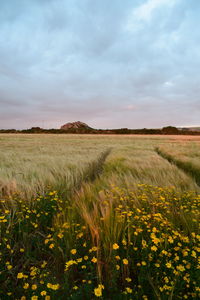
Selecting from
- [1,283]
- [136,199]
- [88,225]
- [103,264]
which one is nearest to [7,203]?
[1,283]

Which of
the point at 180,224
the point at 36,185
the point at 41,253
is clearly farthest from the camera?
the point at 36,185

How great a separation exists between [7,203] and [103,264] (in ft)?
5.59

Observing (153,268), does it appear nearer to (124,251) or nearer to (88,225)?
(124,251)

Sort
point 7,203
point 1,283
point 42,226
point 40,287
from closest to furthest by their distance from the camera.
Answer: point 40,287
point 1,283
point 42,226
point 7,203

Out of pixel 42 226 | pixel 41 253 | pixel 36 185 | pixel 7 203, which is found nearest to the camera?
pixel 41 253

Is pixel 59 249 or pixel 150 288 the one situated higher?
pixel 59 249

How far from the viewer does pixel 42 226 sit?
2.10 metres

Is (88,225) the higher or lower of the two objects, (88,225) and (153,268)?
the higher

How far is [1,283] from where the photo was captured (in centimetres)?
128

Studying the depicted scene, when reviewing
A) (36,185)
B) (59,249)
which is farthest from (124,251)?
(36,185)

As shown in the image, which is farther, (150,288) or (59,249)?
(59,249)

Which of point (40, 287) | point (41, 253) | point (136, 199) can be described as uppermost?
point (136, 199)

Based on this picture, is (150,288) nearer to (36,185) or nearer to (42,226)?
(42,226)

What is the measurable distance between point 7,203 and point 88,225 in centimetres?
136
